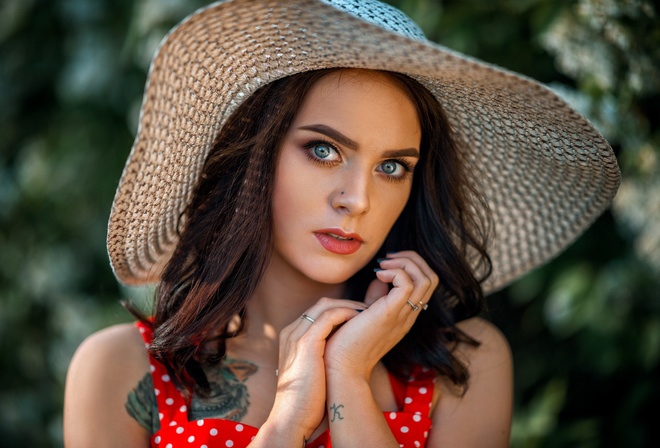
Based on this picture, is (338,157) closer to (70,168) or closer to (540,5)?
(540,5)

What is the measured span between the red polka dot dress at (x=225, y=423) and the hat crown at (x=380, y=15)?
854 millimetres

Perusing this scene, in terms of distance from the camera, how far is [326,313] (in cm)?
182

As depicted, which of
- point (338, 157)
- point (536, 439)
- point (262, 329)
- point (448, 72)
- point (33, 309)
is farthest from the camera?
point (33, 309)

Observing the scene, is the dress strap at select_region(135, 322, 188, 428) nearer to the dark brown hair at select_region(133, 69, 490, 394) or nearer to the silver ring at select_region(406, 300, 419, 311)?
the dark brown hair at select_region(133, 69, 490, 394)

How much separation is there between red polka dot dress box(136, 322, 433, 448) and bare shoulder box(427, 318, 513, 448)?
4 cm

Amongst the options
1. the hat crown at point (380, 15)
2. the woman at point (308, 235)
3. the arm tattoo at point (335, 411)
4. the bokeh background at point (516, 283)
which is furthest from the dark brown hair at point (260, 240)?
the bokeh background at point (516, 283)

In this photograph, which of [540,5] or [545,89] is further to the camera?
[540,5]

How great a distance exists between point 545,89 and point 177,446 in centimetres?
114

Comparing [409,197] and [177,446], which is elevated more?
[409,197]

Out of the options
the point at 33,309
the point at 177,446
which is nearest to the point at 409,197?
the point at 177,446

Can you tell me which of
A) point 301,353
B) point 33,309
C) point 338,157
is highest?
point 338,157

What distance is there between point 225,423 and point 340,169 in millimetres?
659

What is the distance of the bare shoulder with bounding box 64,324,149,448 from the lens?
180 centimetres

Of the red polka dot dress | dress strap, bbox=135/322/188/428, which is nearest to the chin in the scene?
the red polka dot dress
